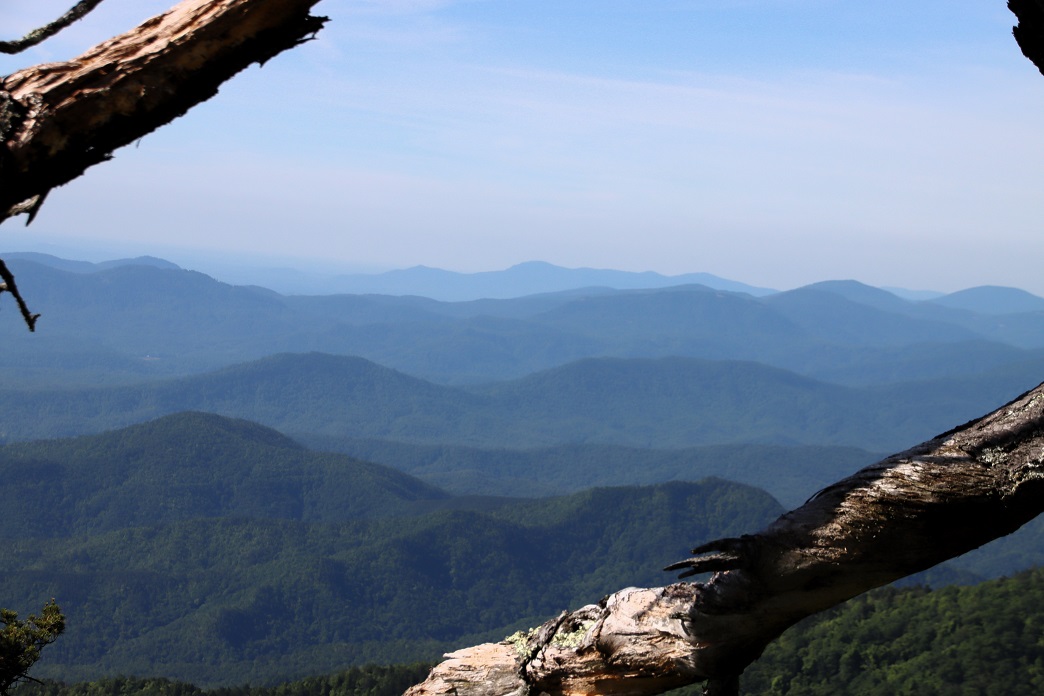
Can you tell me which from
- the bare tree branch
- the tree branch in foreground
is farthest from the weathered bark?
the tree branch in foreground

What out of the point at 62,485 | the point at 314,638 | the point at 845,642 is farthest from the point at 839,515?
the point at 62,485

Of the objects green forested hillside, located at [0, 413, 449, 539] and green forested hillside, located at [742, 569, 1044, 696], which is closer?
green forested hillside, located at [742, 569, 1044, 696]

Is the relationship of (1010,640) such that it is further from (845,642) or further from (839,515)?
(839,515)

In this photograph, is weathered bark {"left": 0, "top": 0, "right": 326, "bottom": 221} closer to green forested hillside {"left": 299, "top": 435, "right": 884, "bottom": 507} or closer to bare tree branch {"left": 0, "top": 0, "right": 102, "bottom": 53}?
bare tree branch {"left": 0, "top": 0, "right": 102, "bottom": 53}

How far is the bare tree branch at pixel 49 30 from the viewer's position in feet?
7.04

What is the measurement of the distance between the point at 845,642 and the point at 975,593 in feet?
23.2

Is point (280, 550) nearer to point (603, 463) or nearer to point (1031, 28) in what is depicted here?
point (603, 463)

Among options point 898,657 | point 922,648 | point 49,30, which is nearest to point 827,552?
point 49,30

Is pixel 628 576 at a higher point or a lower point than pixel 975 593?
lower

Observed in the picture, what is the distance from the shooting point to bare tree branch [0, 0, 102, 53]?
2.15 metres

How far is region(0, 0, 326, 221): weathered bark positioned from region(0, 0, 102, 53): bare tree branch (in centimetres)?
17

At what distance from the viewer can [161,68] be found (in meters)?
2.05

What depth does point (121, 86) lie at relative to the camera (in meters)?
2.03

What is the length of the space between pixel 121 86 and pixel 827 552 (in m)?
1.88
